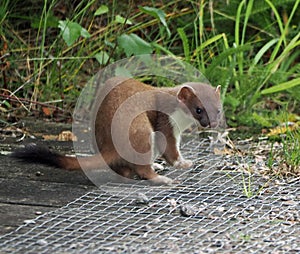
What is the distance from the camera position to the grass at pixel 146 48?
18.1 ft

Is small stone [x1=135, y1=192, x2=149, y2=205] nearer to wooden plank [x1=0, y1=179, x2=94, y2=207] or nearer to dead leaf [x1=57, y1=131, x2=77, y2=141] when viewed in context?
wooden plank [x1=0, y1=179, x2=94, y2=207]

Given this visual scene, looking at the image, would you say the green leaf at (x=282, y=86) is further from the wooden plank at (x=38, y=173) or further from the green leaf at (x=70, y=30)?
the wooden plank at (x=38, y=173)

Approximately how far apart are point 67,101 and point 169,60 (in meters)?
0.86

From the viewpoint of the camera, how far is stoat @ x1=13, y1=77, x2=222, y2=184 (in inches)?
155

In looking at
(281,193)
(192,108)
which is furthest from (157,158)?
(281,193)

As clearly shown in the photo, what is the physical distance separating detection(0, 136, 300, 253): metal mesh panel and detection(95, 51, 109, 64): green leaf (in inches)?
64.0

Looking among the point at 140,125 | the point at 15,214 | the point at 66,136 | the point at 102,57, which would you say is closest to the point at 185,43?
the point at 102,57

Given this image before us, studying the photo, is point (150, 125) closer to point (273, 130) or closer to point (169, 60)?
point (273, 130)

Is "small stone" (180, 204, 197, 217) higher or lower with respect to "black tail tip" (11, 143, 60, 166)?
lower

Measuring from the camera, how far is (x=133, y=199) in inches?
143

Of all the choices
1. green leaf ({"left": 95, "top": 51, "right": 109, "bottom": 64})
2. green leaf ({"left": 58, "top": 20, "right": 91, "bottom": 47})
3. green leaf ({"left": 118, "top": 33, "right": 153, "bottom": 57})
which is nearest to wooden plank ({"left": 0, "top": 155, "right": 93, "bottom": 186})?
green leaf ({"left": 58, "top": 20, "right": 91, "bottom": 47})

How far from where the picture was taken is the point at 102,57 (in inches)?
220

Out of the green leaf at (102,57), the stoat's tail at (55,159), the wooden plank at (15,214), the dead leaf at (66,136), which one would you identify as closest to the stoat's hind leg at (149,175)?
the stoat's tail at (55,159)

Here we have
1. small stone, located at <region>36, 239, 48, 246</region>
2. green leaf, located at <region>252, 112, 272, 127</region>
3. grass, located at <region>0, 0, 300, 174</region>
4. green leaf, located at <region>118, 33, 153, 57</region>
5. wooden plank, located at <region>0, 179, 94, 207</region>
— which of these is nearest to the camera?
small stone, located at <region>36, 239, 48, 246</region>
